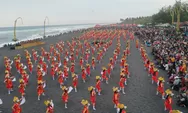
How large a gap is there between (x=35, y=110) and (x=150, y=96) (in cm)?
871

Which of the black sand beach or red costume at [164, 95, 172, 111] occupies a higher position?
red costume at [164, 95, 172, 111]

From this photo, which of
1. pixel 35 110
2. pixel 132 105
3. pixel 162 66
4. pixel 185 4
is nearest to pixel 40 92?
pixel 35 110

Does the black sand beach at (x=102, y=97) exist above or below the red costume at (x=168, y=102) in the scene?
below

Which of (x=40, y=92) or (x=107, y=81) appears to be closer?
(x=40, y=92)

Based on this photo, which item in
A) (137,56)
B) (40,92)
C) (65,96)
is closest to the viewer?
(65,96)

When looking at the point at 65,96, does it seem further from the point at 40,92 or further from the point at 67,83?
the point at 67,83

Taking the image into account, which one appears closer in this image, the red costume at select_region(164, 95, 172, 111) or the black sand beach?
the red costume at select_region(164, 95, 172, 111)

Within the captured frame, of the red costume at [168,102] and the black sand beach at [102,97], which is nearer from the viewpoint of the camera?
the red costume at [168,102]

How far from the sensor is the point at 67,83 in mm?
25750

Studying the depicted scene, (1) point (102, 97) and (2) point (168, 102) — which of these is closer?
(2) point (168, 102)

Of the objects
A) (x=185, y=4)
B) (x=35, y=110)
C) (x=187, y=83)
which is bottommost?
(x=35, y=110)

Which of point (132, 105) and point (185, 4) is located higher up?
point (185, 4)

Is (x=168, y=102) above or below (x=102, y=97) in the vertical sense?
above

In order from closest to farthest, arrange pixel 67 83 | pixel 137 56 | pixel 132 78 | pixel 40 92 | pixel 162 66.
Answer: pixel 40 92 → pixel 67 83 → pixel 132 78 → pixel 162 66 → pixel 137 56
